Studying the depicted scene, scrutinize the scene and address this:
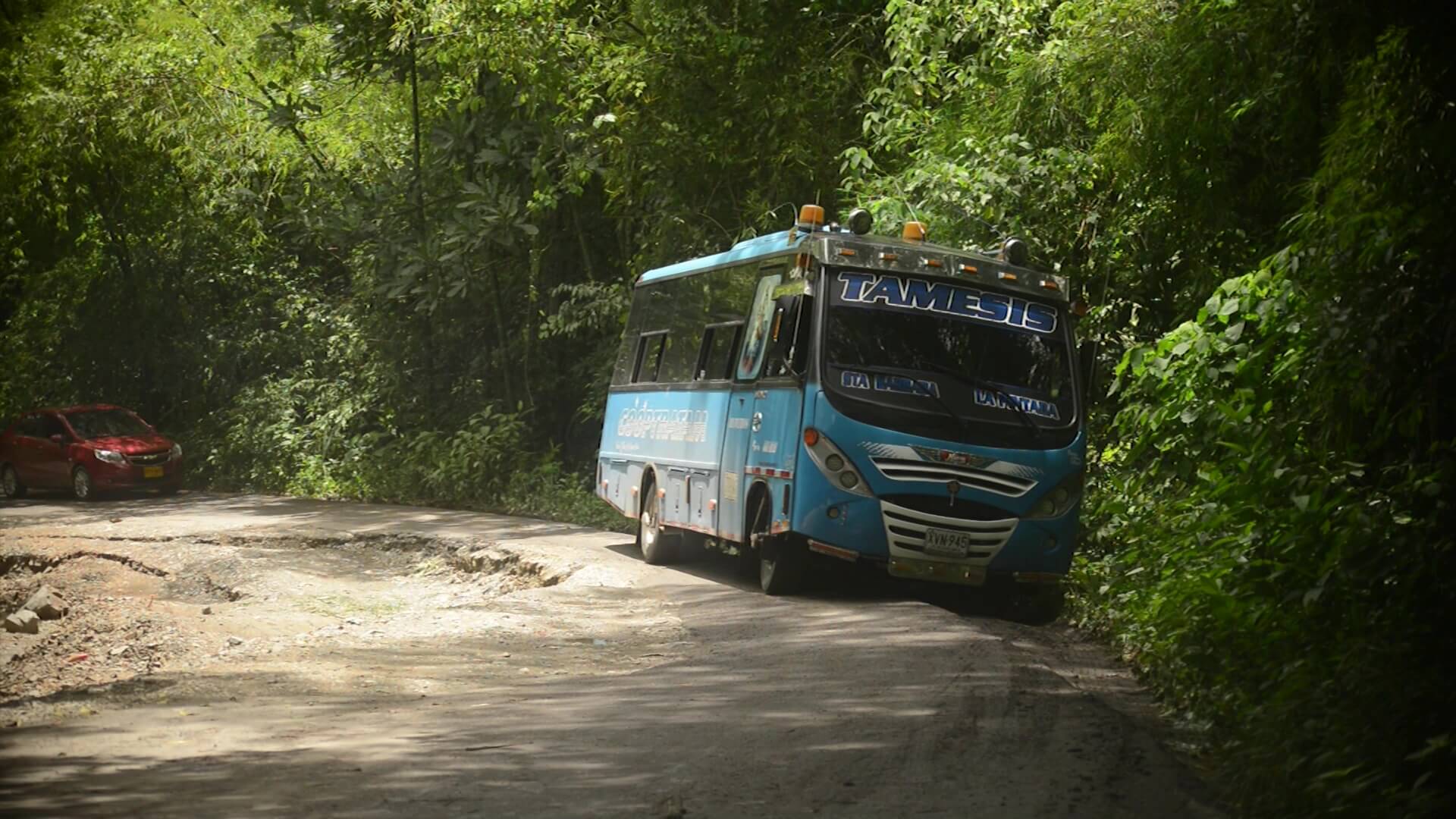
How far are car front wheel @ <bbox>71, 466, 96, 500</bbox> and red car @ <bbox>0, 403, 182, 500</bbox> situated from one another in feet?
0.04

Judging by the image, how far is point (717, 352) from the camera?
1585cm

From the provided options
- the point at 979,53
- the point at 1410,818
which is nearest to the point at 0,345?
the point at 979,53

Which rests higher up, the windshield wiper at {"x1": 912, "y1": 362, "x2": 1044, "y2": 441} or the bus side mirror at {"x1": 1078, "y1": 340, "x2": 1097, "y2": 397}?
the bus side mirror at {"x1": 1078, "y1": 340, "x2": 1097, "y2": 397}

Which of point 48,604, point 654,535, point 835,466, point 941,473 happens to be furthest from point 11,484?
point 941,473

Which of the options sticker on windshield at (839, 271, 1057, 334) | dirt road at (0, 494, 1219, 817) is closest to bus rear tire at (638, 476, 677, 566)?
dirt road at (0, 494, 1219, 817)

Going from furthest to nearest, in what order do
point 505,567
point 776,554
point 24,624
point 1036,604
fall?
point 505,567
point 1036,604
point 776,554
point 24,624

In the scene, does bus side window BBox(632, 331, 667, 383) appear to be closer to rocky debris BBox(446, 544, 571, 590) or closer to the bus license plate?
rocky debris BBox(446, 544, 571, 590)

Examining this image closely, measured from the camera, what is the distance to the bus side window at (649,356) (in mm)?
18125

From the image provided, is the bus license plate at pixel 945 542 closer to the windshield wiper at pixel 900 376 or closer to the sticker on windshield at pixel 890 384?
the windshield wiper at pixel 900 376

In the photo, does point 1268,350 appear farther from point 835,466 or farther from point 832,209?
point 832,209

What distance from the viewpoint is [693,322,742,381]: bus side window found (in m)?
15.4

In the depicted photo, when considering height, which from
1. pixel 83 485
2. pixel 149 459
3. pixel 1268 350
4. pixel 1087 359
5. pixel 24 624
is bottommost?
pixel 24 624

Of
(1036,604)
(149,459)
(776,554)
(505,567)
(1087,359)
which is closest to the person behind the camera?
(776,554)

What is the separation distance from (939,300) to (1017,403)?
1044 mm
